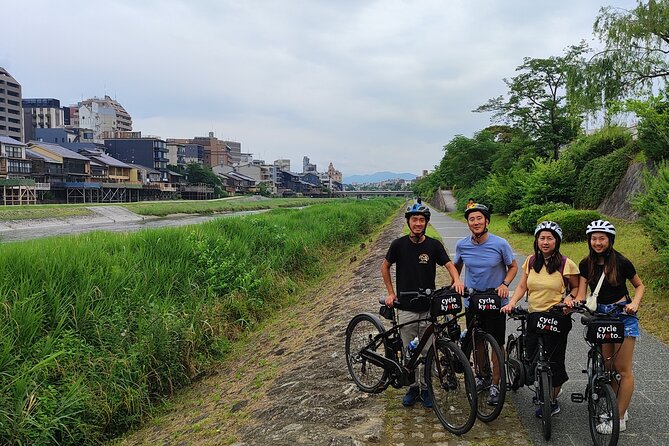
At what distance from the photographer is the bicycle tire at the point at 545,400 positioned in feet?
11.1

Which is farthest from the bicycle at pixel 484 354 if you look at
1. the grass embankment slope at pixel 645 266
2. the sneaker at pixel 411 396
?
the grass embankment slope at pixel 645 266

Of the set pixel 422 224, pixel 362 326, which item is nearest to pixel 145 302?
pixel 362 326

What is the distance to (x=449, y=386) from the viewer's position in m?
3.77

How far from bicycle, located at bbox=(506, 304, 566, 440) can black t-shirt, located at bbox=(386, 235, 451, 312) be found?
684 mm

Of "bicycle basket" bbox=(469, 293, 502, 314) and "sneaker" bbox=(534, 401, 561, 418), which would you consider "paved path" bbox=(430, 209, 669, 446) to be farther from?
"bicycle basket" bbox=(469, 293, 502, 314)

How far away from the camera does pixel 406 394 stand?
4.17 m

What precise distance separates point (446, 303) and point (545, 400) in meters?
0.94

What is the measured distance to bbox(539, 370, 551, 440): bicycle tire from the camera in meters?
3.37

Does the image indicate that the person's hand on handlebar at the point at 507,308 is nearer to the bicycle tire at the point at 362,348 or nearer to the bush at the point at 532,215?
the bicycle tire at the point at 362,348

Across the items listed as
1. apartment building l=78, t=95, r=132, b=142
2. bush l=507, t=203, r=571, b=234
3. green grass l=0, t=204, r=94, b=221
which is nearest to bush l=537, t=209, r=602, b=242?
bush l=507, t=203, r=571, b=234

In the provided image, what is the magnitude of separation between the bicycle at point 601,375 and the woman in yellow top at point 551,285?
0.22 metres

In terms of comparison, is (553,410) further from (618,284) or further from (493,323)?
(618,284)

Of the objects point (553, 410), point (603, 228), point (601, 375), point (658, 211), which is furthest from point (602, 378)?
point (658, 211)

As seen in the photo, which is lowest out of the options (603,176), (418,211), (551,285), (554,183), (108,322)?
(108,322)
